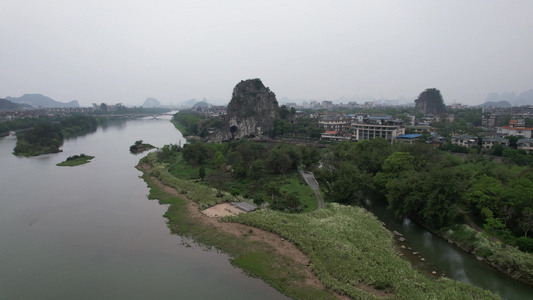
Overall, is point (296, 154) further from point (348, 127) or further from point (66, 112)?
point (66, 112)

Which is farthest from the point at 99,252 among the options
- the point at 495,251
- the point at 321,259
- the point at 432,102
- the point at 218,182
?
the point at 432,102

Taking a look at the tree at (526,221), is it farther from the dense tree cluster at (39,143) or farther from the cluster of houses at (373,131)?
the dense tree cluster at (39,143)

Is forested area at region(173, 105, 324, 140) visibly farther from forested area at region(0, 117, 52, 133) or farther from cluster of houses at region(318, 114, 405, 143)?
forested area at region(0, 117, 52, 133)

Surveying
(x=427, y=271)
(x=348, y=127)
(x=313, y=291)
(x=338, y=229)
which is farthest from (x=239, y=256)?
(x=348, y=127)

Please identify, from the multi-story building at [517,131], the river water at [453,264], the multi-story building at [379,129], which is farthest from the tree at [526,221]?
the multi-story building at [517,131]

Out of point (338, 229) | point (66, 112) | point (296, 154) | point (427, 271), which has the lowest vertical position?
point (427, 271)

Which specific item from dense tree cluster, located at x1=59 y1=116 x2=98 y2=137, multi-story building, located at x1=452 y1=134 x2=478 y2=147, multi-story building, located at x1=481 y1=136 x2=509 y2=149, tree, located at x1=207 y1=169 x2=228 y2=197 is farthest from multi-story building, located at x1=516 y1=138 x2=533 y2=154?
dense tree cluster, located at x1=59 y1=116 x2=98 y2=137
